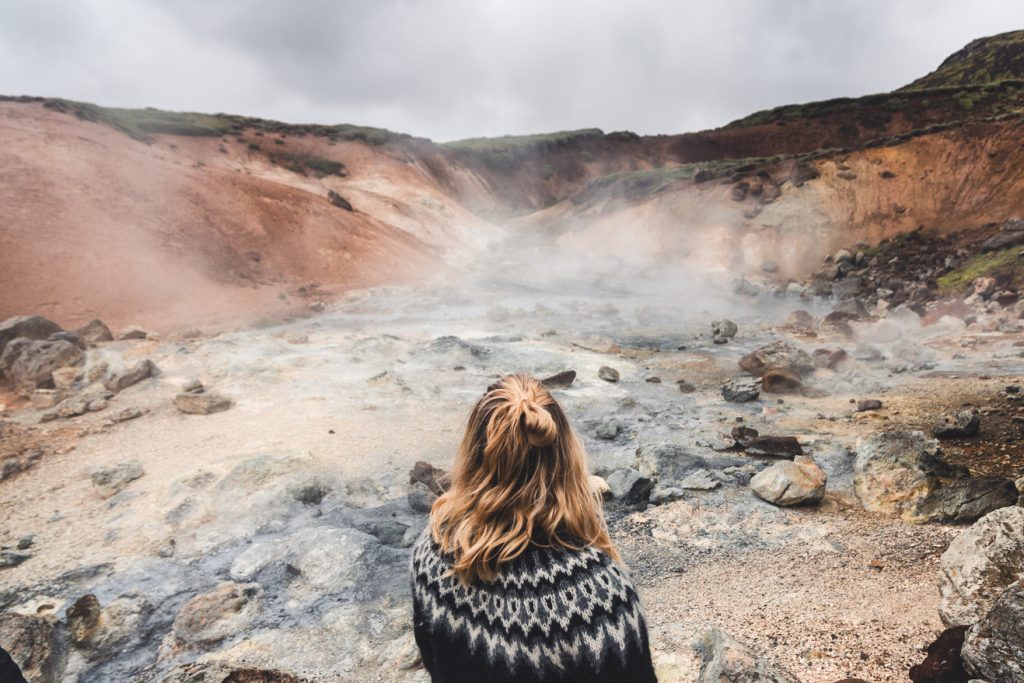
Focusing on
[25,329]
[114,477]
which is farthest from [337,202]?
[114,477]

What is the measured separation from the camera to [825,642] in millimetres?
3297

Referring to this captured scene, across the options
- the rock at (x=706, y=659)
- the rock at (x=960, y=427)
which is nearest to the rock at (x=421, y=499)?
the rock at (x=706, y=659)

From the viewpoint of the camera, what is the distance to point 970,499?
4328 millimetres

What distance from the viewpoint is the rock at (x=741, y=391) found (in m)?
8.31

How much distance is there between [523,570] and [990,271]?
19.1m

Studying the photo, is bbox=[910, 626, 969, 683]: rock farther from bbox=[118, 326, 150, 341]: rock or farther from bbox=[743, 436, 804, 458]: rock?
bbox=[118, 326, 150, 341]: rock

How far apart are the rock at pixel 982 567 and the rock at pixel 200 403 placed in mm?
9228

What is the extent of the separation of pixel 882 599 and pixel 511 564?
3611 mm

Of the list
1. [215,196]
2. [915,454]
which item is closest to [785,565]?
[915,454]

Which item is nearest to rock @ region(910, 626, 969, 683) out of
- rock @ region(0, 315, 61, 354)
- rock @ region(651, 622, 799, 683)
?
rock @ region(651, 622, 799, 683)

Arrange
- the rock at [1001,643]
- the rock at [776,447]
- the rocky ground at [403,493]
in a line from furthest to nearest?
the rock at [776,447], the rocky ground at [403,493], the rock at [1001,643]

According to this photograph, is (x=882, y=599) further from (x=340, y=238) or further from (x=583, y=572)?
(x=340, y=238)

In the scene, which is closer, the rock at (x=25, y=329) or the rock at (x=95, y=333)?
the rock at (x=25, y=329)

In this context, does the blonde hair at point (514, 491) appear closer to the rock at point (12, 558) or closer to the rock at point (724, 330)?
the rock at point (12, 558)
